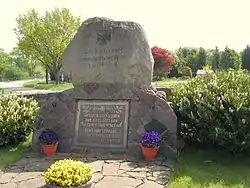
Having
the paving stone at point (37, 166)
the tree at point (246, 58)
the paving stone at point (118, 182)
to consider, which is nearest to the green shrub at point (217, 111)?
the paving stone at point (118, 182)

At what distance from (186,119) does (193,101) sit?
47cm

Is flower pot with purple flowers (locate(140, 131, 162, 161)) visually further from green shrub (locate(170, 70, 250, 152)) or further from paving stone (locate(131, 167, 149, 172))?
green shrub (locate(170, 70, 250, 152))

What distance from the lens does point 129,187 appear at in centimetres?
602

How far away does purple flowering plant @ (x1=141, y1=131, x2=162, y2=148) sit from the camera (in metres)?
7.50

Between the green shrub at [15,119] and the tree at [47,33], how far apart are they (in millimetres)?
21805

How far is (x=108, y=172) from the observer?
267 inches

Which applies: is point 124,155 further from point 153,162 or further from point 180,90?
point 180,90

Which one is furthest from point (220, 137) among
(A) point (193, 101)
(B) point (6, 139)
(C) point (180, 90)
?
(B) point (6, 139)

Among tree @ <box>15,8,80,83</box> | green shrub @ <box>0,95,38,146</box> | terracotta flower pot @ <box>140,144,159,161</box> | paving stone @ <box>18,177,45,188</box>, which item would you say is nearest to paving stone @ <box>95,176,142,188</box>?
paving stone @ <box>18,177,45,188</box>

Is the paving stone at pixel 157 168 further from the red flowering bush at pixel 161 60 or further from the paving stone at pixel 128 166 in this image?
the red flowering bush at pixel 161 60

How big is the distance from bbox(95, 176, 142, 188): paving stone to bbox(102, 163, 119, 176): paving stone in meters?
0.23

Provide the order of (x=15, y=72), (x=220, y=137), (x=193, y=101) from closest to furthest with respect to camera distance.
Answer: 1. (x=220, y=137)
2. (x=193, y=101)
3. (x=15, y=72)

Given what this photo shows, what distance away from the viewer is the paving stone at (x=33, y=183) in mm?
6179

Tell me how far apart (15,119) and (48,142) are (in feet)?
4.80
